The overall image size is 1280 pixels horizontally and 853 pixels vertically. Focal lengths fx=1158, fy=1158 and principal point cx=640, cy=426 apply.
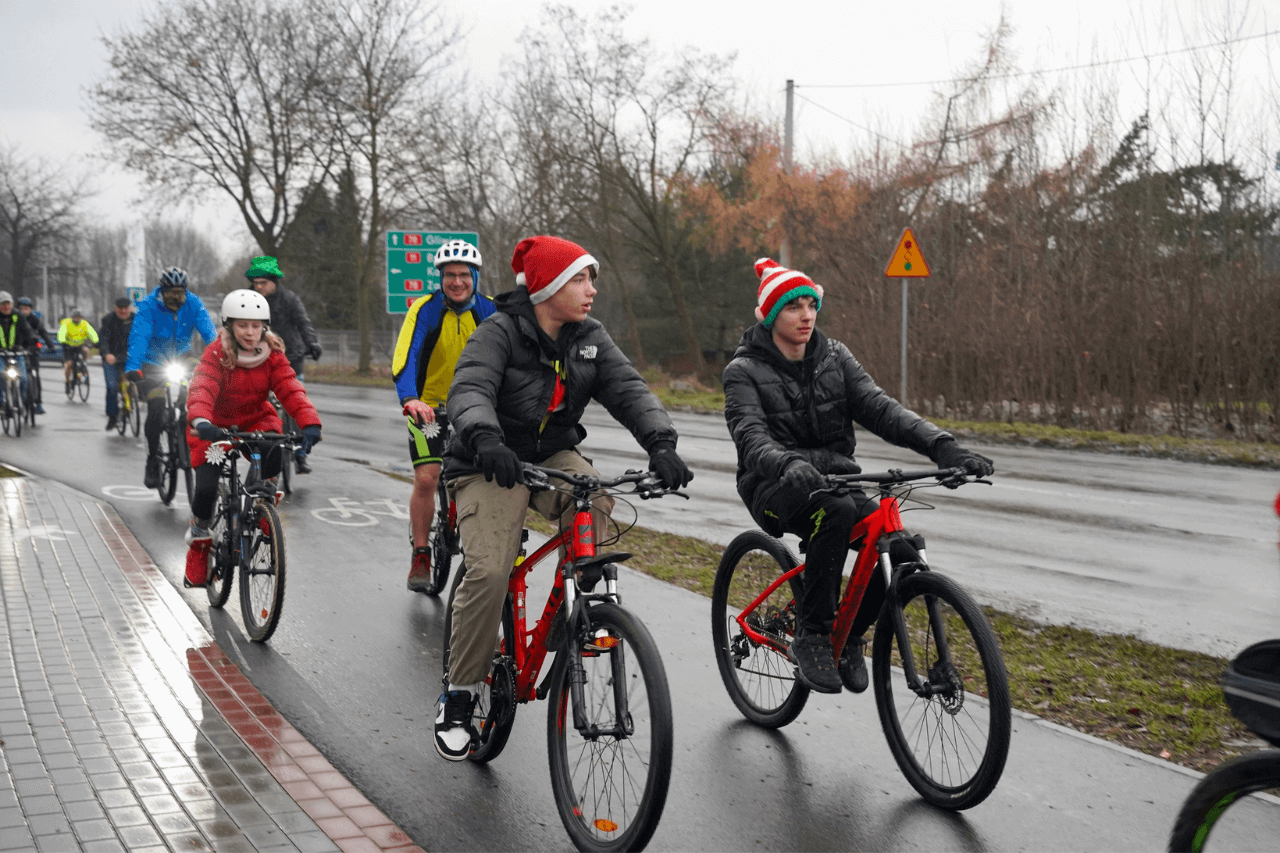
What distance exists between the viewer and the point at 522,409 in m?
4.26

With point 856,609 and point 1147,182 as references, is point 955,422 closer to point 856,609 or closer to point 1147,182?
point 1147,182

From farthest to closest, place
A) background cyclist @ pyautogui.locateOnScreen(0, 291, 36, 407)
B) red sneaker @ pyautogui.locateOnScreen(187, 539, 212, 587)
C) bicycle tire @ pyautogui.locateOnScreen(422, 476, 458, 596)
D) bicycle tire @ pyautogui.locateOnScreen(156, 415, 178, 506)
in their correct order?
background cyclist @ pyautogui.locateOnScreen(0, 291, 36, 407)
bicycle tire @ pyautogui.locateOnScreen(156, 415, 178, 506)
bicycle tire @ pyautogui.locateOnScreen(422, 476, 458, 596)
red sneaker @ pyautogui.locateOnScreen(187, 539, 212, 587)

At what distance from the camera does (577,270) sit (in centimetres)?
414

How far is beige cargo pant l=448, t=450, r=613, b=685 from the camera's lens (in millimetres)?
4055

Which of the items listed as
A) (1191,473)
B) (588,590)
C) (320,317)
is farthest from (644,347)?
(588,590)

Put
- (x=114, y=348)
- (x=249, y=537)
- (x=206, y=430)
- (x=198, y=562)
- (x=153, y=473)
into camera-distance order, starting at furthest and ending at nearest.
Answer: (x=114, y=348), (x=153, y=473), (x=198, y=562), (x=249, y=537), (x=206, y=430)

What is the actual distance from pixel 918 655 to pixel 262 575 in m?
3.77

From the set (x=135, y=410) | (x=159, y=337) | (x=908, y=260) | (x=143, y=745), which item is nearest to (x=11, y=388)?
(x=135, y=410)

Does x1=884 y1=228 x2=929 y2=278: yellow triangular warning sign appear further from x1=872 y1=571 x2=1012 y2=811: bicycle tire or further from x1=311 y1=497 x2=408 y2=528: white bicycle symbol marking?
x1=872 y1=571 x2=1012 y2=811: bicycle tire

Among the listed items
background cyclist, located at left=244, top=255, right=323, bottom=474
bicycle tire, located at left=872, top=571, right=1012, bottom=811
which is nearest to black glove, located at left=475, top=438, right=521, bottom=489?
bicycle tire, located at left=872, top=571, right=1012, bottom=811

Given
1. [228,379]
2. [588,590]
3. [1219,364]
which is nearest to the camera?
[588,590]

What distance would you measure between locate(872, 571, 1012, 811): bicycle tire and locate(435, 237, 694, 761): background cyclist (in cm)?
105

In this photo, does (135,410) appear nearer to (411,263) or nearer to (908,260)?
(411,263)

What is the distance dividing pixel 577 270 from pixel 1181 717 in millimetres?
3238
